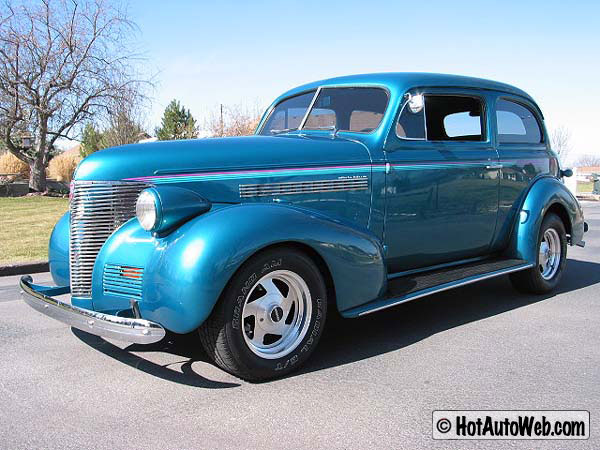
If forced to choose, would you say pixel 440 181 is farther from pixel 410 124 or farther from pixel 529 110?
pixel 529 110

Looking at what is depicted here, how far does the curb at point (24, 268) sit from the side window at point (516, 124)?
5.56 metres

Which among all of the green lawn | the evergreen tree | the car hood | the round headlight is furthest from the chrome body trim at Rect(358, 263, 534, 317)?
the evergreen tree

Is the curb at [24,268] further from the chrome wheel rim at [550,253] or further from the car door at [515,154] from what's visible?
the chrome wheel rim at [550,253]

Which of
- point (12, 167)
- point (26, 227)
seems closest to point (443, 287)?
point (26, 227)

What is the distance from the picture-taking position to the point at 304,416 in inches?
112

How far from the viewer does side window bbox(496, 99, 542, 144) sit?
5281 millimetres

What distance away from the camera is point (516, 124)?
5527 mm

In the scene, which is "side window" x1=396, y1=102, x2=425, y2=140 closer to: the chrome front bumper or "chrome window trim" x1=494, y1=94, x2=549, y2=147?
"chrome window trim" x1=494, y1=94, x2=549, y2=147

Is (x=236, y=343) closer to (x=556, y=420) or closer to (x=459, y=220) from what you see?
(x=556, y=420)

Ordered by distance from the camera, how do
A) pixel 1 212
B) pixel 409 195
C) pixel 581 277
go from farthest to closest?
1. pixel 1 212
2. pixel 581 277
3. pixel 409 195

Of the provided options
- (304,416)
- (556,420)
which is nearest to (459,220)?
(556,420)

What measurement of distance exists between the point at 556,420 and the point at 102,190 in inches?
111

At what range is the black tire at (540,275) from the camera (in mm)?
5309

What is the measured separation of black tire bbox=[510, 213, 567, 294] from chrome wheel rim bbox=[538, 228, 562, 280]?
0.03 metres
